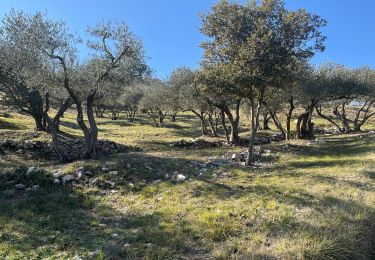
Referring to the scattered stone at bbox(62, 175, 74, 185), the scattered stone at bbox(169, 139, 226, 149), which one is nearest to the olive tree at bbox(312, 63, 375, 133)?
the scattered stone at bbox(169, 139, 226, 149)

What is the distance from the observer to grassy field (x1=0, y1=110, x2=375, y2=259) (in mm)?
9008

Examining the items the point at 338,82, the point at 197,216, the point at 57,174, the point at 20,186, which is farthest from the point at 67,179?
the point at 338,82

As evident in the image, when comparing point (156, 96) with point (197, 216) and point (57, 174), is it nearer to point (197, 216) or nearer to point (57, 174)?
point (57, 174)

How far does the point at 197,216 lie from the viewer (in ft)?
37.1

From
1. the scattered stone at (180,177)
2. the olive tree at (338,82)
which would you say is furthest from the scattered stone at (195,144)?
the scattered stone at (180,177)

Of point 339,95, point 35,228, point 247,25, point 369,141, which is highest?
point 247,25

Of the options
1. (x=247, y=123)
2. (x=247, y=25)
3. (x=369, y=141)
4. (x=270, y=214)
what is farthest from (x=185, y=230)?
(x=247, y=123)

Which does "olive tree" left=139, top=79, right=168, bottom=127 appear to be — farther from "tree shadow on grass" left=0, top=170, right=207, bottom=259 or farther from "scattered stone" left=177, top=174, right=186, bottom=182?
"tree shadow on grass" left=0, top=170, right=207, bottom=259

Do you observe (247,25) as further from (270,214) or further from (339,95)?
(339,95)

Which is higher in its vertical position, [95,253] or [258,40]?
[258,40]

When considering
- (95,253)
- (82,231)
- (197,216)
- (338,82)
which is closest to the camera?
(95,253)

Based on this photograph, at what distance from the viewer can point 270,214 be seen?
11273 millimetres

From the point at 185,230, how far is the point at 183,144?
77.9 feet

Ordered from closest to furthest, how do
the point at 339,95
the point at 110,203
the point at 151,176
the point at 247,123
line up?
1. the point at 110,203
2. the point at 151,176
3. the point at 339,95
4. the point at 247,123
